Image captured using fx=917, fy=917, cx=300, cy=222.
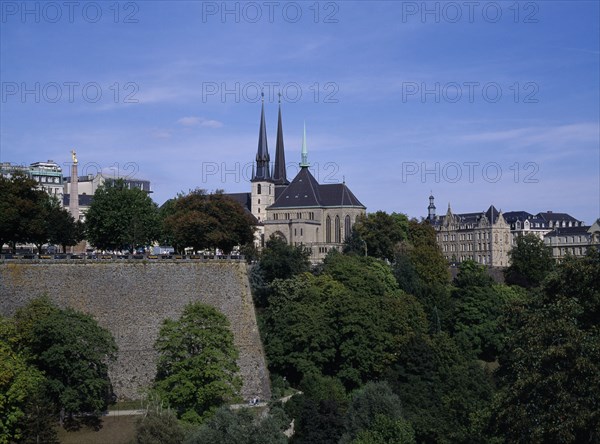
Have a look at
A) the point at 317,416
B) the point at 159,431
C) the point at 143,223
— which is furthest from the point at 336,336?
the point at 143,223

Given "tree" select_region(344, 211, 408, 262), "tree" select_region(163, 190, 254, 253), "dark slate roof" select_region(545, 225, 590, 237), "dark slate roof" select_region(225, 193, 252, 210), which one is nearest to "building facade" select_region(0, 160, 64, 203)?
"dark slate roof" select_region(225, 193, 252, 210)

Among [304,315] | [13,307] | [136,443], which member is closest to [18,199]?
[13,307]

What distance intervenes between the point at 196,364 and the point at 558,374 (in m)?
18.5

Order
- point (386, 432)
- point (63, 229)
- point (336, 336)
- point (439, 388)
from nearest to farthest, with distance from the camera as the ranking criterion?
point (386, 432), point (439, 388), point (336, 336), point (63, 229)

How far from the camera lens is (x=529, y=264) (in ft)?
250

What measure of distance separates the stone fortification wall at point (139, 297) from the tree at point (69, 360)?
12.7 ft

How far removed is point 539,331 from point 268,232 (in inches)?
3111

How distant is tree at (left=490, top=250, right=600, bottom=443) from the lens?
2608 cm

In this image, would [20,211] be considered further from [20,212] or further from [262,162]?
[262,162]

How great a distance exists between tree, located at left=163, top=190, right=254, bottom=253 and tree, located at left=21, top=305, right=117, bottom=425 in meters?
21.3

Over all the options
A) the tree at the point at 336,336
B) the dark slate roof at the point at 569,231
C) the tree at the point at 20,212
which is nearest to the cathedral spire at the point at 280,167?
the dark slate roof at the point at 569,231

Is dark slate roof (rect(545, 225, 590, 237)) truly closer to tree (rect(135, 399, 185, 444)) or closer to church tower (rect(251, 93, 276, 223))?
church tower (rect(251, 93, 276, 223))

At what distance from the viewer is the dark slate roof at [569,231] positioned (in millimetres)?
117312

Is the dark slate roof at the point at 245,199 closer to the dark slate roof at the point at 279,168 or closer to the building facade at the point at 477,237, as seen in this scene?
the dark slate roof at the point at 279,168
